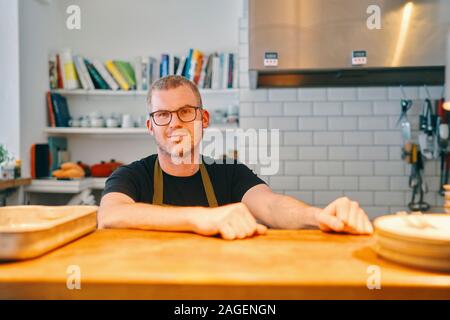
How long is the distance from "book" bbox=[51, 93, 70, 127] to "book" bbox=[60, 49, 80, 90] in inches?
5.9

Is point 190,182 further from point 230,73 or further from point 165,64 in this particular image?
point 165,64

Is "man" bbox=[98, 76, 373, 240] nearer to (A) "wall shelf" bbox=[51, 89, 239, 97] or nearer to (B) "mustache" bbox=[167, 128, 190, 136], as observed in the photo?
(B) "mustache" bbox=[167, 128, 190, 136]

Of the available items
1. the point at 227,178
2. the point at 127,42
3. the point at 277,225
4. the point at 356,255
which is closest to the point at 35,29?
the point at 127,42

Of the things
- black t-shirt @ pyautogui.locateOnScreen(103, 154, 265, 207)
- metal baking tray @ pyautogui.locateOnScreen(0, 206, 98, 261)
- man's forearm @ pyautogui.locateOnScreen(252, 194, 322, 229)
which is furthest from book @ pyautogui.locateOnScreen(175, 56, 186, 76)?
metal baking tray @ pyautogui.locateOnScreen(0, 206, 98, 261)

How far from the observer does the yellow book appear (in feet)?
12.2

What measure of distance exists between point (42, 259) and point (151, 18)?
350 centimetres

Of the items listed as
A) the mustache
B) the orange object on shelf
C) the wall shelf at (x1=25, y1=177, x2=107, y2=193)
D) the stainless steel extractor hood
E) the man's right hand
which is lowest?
the wall shelf at (x1=25, y1=177, x2=107, y2=193)

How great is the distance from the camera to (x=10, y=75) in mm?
3350

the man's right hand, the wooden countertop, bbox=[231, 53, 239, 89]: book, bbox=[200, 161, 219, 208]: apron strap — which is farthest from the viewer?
bbox=[231, 53, 239, 89]: book

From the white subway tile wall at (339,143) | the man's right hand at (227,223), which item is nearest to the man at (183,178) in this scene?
the man's right hand at (227,223)

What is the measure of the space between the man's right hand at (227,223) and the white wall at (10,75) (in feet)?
9.31

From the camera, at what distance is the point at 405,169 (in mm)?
3182

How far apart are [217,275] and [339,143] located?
106 inches

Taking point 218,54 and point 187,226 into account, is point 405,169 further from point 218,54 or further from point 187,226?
point 187,226
